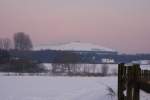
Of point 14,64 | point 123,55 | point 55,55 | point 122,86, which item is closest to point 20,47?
point 55,55

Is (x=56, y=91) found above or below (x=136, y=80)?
below

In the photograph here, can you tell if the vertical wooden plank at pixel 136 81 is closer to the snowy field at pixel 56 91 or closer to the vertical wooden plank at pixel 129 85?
the vertical wooden plank at pixel 129 85

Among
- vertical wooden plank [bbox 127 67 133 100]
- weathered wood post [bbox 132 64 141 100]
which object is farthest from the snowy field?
weathered wood post [bbox 132 64 141 100]

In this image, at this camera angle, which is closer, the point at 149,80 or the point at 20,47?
the point at 149,80

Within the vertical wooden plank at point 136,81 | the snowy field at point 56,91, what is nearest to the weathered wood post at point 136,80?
the vertical wooden plank at point 136,81

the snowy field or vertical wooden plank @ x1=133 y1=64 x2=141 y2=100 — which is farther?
the snowy field

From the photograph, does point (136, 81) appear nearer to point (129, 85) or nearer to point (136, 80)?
point (136, 80)

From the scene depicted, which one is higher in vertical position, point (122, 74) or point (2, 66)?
point (122, 74)

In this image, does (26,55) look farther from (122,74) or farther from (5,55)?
(122,74)

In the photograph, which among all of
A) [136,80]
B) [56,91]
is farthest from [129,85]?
[56,91]

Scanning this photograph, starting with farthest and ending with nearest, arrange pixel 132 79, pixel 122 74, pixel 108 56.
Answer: pixel 108 56 → pixel 122 74 → pixel 132 79

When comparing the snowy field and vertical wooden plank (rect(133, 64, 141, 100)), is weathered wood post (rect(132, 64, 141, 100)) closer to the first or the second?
vertical wooden plank (rect(133, 64, 141, 100))

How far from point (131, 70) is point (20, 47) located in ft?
331

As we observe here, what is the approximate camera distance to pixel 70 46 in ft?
422
